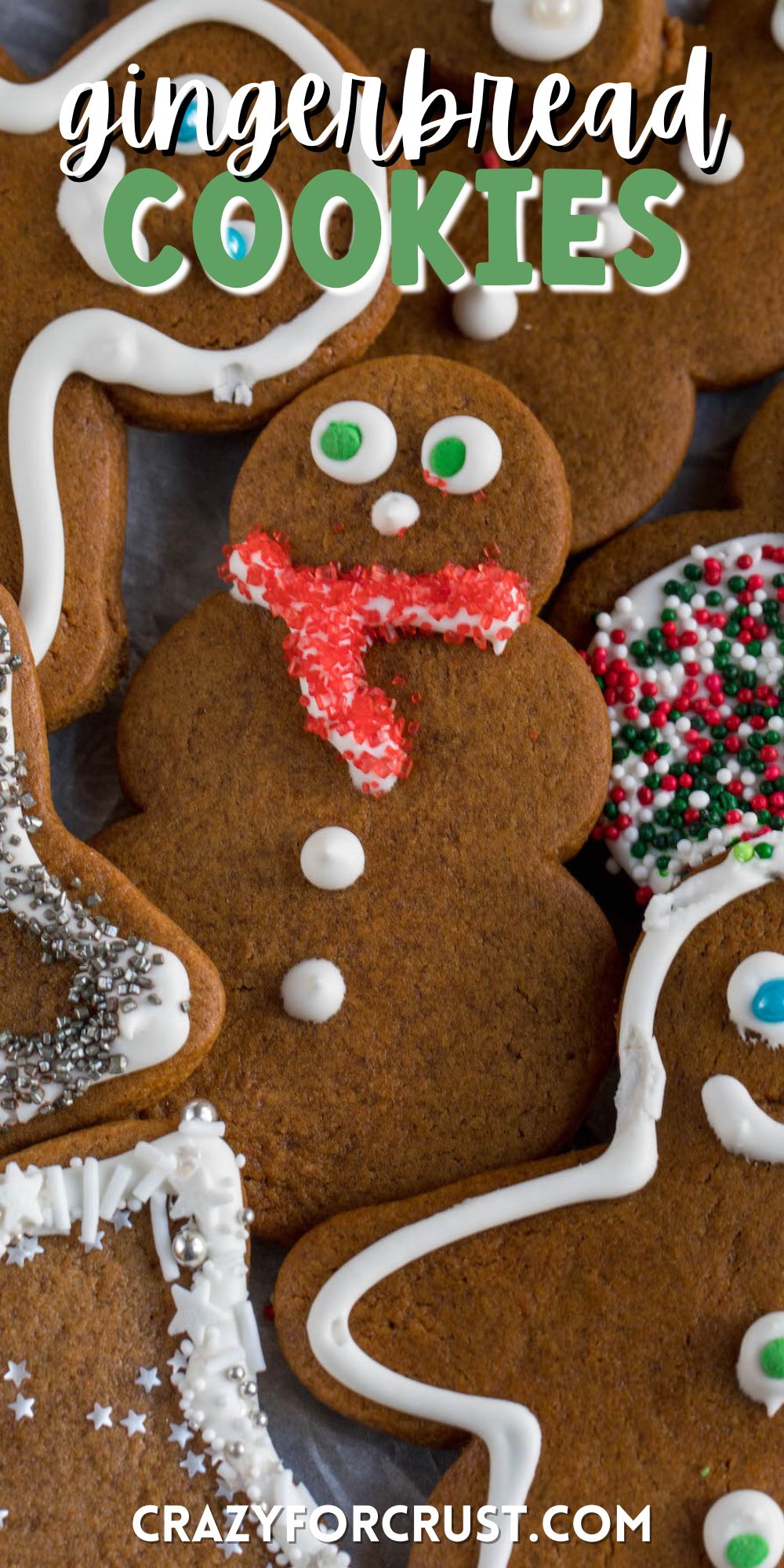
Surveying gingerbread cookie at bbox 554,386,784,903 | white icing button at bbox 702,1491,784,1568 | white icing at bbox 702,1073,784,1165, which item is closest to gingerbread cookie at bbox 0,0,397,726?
gingerbread cookie at bbox 554,386,784,903

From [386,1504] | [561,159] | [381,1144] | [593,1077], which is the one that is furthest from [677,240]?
[386,1504]

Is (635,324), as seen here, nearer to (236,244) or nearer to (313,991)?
→ (236,244)

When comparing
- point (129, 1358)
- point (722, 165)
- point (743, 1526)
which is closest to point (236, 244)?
point (722, 165)

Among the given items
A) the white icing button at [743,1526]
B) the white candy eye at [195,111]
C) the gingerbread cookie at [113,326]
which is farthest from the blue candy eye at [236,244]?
the white icing button at [743,1526]

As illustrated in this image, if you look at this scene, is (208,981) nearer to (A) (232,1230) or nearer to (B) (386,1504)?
(A) (232,1230)

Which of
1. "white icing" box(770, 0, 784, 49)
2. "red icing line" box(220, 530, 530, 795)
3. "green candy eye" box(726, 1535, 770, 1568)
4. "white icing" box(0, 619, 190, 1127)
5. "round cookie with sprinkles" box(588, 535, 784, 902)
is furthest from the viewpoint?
"white icing" box(770, 0, 784, 49)

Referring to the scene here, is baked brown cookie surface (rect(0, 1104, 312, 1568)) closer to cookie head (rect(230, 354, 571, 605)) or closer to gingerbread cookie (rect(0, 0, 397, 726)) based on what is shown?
gingerbread cookie (rect(0, 0, 397, 726))
